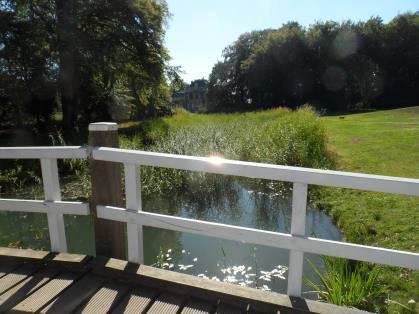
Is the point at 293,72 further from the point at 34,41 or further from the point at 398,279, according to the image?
the point at 398,279

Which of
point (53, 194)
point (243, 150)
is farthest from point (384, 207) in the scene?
point (53, 194)

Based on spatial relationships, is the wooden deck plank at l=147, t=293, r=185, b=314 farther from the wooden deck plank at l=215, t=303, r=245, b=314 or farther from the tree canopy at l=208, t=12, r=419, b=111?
the tree canopy at l=208, t=12, r=419, b=111

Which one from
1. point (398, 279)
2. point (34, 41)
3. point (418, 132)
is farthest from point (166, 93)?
point (398, 279)

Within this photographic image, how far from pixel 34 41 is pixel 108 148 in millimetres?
16314

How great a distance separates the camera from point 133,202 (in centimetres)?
266

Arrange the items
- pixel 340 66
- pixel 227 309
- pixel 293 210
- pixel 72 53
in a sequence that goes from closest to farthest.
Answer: pixel 293 210 → pixel 227 309 → pixel 72 53 → pixel 340 66

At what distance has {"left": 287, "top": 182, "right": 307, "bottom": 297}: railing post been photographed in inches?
84.2

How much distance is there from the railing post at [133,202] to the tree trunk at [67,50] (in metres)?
16.3

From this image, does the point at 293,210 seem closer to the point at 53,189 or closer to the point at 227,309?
the point at 227,309

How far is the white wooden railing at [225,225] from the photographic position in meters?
2.03

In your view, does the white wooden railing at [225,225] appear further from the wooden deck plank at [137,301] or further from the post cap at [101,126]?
the wooden deck plank at [137,301]

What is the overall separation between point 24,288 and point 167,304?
1.08m

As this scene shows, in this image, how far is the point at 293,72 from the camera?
50.5 metres

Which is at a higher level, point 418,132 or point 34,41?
point 34,41
